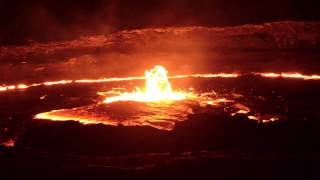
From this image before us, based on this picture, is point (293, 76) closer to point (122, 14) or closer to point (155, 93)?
point (155, 93)

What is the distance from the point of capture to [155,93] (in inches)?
328

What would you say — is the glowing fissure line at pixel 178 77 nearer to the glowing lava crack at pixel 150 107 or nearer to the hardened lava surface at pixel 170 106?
the hardened lava surface at pixel 170 106

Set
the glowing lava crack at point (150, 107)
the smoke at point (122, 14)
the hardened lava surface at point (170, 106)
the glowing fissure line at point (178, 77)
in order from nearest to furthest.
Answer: the hardened lava surface at point (170, 106)
the glowing lava crack at point (150, 107)
the smoke at point (122, 14)
the glowing fissure line at point (178, 77)

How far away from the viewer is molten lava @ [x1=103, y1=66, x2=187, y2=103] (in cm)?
796

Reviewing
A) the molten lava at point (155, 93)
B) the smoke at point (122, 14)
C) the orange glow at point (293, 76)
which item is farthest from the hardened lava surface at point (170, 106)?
the smoke at point (122, 14)

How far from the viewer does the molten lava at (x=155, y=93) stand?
7965mm

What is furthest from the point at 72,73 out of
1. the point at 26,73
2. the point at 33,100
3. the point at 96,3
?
the point at 96,3

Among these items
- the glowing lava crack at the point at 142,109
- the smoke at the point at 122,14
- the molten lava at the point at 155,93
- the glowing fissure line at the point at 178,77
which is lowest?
the glowing lava crack at the point at 142,109

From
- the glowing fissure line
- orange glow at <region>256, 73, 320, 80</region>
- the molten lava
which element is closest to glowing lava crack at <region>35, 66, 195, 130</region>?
the molten lava

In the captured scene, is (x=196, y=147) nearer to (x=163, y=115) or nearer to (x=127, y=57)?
(x=163, y=115)

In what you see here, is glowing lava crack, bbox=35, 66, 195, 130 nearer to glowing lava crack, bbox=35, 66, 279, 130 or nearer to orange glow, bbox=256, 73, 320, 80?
glowing lava crack, bbox=35, 66, 279, 130

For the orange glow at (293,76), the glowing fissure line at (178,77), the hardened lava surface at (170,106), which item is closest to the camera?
the hardened lava surface at (170,106)

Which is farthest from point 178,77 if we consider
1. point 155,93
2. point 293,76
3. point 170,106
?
point 170,106

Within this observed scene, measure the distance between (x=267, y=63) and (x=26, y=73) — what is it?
5.05 metres
